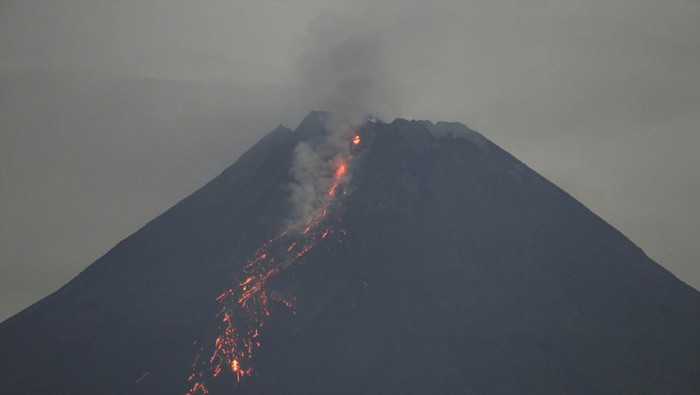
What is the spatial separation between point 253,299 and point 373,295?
538 inches

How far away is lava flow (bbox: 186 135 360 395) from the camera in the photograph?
363ft

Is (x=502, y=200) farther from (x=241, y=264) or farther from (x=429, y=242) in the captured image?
(x=241, y=264)

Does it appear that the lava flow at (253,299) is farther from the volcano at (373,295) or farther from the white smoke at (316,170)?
the white smoke at (316,170)

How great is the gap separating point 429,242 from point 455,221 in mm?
5272

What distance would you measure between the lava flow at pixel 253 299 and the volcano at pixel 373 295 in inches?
8.7

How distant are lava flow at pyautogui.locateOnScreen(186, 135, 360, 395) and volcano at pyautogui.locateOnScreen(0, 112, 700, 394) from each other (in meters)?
0.22

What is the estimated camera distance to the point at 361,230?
125 metres

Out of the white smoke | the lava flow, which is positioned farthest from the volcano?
the white smoke

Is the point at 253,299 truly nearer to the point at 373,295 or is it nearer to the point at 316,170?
the point at 373,295

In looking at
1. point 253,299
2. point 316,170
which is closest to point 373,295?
point 253,299

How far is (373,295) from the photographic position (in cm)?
11819

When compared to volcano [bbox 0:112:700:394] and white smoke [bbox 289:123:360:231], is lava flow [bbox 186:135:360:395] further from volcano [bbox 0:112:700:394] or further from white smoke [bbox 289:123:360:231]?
white smoke [bbox 289:123:360:231]

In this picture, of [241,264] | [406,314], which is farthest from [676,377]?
[241,264]

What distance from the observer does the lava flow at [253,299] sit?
110625 mm
